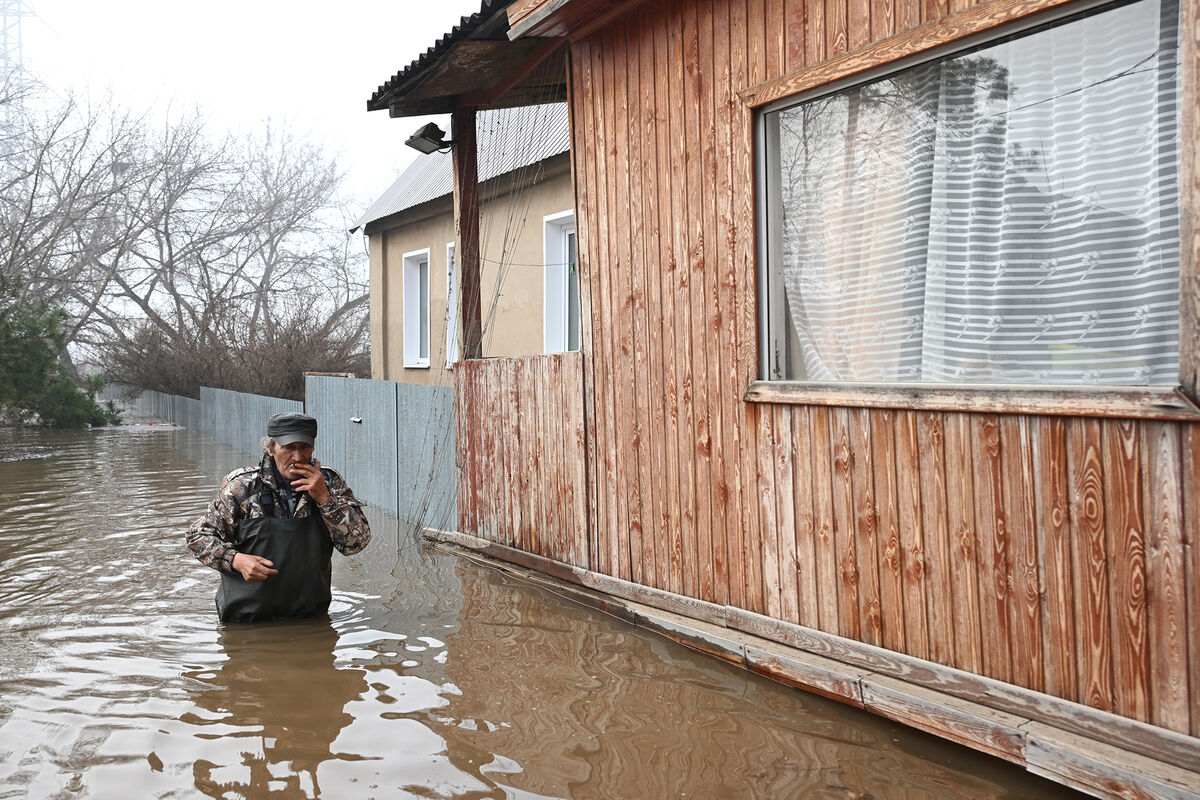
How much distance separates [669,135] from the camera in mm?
5730

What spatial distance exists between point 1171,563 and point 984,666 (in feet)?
2.97

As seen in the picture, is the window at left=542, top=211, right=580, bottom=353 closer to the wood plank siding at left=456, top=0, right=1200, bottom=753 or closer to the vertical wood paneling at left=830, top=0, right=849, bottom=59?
the wood plank siding at left=456, top=0, right=1200, bottom=753

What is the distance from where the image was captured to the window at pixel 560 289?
12195 mm

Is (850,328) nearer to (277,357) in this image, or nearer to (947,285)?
(947,285)

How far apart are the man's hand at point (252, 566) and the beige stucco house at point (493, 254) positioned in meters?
3.26

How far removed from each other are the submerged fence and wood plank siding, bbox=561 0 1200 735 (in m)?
2.86

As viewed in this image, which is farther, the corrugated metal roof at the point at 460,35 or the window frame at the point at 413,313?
the window frame at the point at 413,313

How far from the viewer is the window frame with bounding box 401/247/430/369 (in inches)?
668

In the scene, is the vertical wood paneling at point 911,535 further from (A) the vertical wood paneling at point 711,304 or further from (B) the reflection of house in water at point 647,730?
(A) the vertical wood paneling at point 711,304

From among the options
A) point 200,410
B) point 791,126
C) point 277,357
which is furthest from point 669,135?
point 200,410

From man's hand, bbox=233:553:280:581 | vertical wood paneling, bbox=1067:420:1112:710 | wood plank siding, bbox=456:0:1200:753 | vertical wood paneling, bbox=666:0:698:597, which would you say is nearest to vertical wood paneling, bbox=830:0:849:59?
wood plank siding, bbox=456:0:1200:753

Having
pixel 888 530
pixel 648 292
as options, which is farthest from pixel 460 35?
pixel 888 530

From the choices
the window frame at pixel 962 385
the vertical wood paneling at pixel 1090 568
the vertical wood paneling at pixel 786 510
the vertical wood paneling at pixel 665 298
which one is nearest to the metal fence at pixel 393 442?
the vertical wood paneling at pixel 665 298

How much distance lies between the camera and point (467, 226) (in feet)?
28.8
